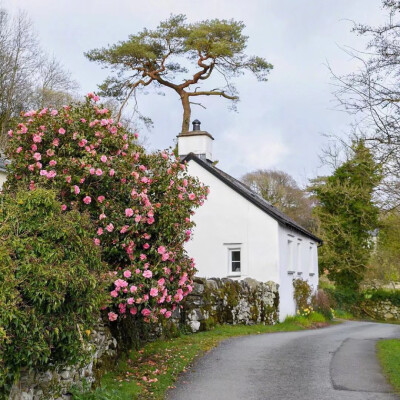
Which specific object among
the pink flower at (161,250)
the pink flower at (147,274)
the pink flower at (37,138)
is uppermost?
the pink flower at (37,138)

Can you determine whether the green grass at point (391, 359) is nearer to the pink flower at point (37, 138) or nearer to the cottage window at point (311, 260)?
the pink flower at point (37, 138)

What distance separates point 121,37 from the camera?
2544 centimetres

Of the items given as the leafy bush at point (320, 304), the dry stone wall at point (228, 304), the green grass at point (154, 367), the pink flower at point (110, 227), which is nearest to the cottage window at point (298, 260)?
the leafy bush at point (320, 304)

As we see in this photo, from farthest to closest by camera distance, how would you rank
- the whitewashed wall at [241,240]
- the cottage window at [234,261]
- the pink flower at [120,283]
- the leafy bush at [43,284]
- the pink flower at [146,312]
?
the cottage window at [234,261] < the whitewashed wall at [241,240] < the pink flower at [146,312] < the pink flower at [120,283] < the leafy bush at [43,284]

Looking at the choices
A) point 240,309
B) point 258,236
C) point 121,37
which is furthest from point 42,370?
point 121,37

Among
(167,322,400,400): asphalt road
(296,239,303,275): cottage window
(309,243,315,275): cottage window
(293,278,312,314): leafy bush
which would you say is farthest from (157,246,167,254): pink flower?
(309,243,315,275): cottage window

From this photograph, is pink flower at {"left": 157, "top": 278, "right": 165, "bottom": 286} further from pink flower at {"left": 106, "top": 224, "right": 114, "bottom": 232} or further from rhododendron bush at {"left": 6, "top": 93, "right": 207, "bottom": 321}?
pink flower at {"left": 106, "top": 224, "right": 114, "bottom": 232}

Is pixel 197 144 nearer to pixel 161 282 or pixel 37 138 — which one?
pixel 37 138

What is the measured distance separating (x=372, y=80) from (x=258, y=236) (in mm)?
12654

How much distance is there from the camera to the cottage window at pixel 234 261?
64.6ft

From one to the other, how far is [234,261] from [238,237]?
1021 millimetres

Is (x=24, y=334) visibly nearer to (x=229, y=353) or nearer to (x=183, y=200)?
(x=183, y=200)

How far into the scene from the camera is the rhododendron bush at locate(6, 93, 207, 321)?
833 centimetres

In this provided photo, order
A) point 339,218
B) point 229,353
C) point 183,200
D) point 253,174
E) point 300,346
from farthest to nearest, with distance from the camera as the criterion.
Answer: point 253,174, point 339,218, point 300,346, point 229,353, point 183,200
